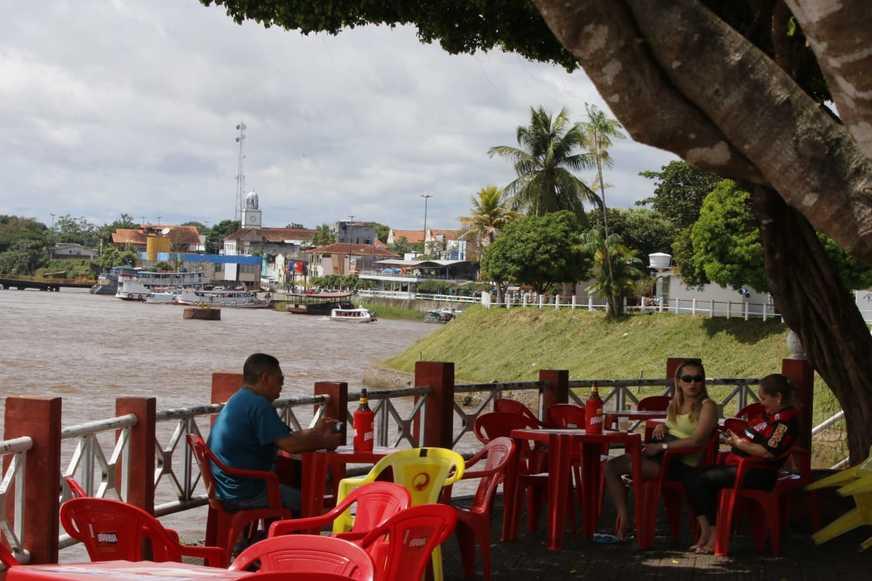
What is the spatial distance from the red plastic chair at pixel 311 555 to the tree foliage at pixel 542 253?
5782cm

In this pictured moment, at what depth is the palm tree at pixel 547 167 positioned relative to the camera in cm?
6588

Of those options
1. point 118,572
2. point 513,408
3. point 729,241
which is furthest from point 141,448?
point 729,241

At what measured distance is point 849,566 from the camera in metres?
7.95

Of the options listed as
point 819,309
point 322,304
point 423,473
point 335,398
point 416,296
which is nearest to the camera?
point 423,473

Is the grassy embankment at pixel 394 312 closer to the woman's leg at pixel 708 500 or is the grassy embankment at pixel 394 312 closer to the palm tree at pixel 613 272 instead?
the palm tree at pixel 613 272

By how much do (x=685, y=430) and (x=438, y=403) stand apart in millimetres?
2892

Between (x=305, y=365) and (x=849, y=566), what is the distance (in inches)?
1845

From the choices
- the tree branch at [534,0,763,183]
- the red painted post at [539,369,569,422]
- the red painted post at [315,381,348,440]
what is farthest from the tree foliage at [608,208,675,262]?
the tree branch at [534,0,763,183]

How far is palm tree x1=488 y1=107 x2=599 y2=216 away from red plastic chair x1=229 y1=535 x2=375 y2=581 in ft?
202

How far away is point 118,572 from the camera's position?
399 centimetres

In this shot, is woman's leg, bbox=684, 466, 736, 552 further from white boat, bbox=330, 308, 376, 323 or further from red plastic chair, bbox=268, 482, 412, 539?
white boat, bbox=330, 308, 376, 323

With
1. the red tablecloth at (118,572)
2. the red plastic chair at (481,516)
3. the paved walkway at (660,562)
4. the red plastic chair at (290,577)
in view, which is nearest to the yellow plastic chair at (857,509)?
the paved walkway at (660,562)

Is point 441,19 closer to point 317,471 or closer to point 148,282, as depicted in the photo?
point 317,471

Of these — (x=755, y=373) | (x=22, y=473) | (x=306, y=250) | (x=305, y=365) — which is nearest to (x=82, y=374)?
(x=305, y=365)
